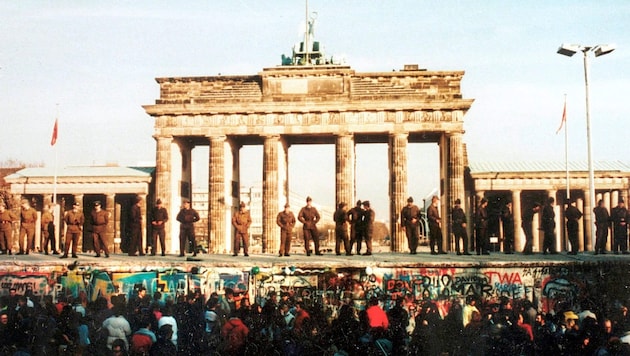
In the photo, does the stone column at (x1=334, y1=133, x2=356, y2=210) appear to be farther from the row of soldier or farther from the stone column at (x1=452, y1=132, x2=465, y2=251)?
the row of soldier

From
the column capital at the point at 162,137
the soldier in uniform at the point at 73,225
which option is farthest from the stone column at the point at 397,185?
the soldier in uniform at the point at 73,225

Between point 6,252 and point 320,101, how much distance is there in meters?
24.6

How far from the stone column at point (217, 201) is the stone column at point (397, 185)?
406 inches

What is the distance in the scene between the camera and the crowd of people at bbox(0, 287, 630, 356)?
1098 cm

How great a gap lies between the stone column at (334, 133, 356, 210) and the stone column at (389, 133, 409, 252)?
2.43m

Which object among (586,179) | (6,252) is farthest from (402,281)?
(586,179)

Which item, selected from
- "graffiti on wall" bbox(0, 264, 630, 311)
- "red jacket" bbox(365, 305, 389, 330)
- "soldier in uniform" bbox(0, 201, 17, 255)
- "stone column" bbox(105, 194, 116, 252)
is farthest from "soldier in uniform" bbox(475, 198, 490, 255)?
"stone column" bbox(105, 194, 116, 252)

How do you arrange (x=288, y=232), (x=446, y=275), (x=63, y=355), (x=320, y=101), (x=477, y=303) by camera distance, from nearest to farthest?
(x=63, y=355)
(x=477, y=303)
(x=446, y=275)
(x=288, y=232)
(x=320, y=101)

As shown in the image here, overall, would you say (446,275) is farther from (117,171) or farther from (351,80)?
(117,171)

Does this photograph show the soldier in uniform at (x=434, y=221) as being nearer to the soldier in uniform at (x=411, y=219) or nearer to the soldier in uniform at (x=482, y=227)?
the soldier in uniform at (x=411, y=219)

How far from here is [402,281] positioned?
52.0ft

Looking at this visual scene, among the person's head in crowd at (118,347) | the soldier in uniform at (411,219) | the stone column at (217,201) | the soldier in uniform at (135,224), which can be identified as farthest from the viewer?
the stone column at (217,201)

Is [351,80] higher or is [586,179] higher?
[351,80]

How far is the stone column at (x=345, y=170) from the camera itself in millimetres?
42875
